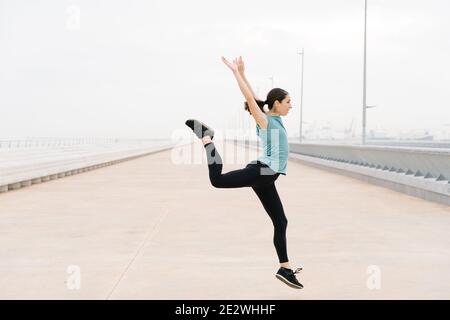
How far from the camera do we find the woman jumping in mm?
6012

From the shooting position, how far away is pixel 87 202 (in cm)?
1491

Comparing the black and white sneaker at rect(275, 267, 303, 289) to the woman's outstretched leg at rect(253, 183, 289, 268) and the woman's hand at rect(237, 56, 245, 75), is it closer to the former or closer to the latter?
the woman's outstretched leg at rect(253, 183, 289, 268)

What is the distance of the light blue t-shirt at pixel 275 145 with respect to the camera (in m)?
6.01

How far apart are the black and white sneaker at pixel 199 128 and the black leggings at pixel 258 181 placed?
11 cm

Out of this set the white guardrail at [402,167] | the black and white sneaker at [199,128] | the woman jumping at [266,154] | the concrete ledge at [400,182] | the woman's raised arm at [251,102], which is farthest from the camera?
the white guardrail at [402,167]

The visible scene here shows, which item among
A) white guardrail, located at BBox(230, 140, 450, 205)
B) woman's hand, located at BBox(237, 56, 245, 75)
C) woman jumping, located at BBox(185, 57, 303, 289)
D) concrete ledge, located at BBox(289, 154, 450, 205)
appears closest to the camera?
woman jumping, located at BBox(185, 57, 303, 289)

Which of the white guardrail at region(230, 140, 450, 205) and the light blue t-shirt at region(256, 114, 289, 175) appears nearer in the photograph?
the light blue t-shirt at region(256, 114, 289, 175)

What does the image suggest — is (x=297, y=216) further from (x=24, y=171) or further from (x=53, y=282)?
(x=24, y=171)

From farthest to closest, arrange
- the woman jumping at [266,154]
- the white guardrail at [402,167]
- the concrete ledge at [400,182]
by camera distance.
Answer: the white guardrail at [402,167] → the concrete ledge at [400,182] → the woman jumping at [266,154]

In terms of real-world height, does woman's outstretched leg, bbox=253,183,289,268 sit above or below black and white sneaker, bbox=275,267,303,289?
above

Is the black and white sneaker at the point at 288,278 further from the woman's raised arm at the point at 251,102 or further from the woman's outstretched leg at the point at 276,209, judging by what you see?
the woman's raised arm at the point at 251,102

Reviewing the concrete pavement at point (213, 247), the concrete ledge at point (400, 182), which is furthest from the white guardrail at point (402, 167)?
the concrete pavement at point (213, 247)

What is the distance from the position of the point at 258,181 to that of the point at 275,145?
38 cm

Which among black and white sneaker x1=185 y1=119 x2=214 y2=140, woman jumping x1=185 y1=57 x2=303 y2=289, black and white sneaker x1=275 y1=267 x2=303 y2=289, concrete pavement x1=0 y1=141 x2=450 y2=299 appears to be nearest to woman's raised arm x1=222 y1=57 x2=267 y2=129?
woman jumping x1=185 y1=57 x2=303 y2=289
